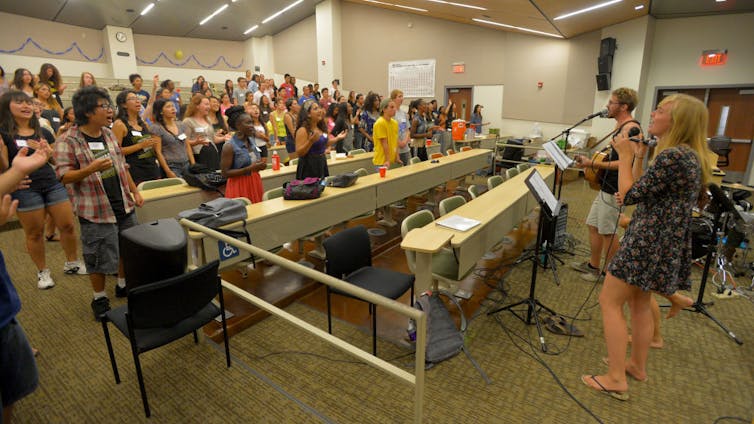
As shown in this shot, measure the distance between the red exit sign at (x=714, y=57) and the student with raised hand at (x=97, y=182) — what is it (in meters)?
9.73

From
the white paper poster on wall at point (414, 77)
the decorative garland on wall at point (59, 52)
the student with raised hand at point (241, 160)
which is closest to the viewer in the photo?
the student with raised hand at point (241, 160)

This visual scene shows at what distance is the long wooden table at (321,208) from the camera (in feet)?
8.79

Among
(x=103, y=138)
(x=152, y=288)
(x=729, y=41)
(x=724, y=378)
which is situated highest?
(x=729, y=41)

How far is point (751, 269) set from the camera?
3.62 metres

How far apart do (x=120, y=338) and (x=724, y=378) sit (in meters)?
3.80

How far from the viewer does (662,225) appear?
6.14ft

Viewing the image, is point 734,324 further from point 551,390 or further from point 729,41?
point 729,41

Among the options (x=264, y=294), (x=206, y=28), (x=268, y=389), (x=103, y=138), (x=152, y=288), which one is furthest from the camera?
(x=206, y=28)

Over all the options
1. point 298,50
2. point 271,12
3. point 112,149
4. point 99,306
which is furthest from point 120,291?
point 298,50

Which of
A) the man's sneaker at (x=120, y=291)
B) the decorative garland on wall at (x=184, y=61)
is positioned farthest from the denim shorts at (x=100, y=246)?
the decorative garland on wall at (x=184, y=61)

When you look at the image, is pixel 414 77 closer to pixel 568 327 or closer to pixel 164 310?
pixel 568 327

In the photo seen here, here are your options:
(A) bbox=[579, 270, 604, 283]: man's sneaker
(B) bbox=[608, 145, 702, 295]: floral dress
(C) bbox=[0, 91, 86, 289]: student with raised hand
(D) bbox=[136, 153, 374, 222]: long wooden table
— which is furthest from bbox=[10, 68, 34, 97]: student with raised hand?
(A) bbox=[579, 270, 604, 283]: man's sneaker

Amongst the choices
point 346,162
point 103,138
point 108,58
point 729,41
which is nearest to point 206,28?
point 108,58

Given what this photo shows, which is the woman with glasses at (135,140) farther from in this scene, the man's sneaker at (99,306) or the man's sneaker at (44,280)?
the man's sneaker at (99,306)
